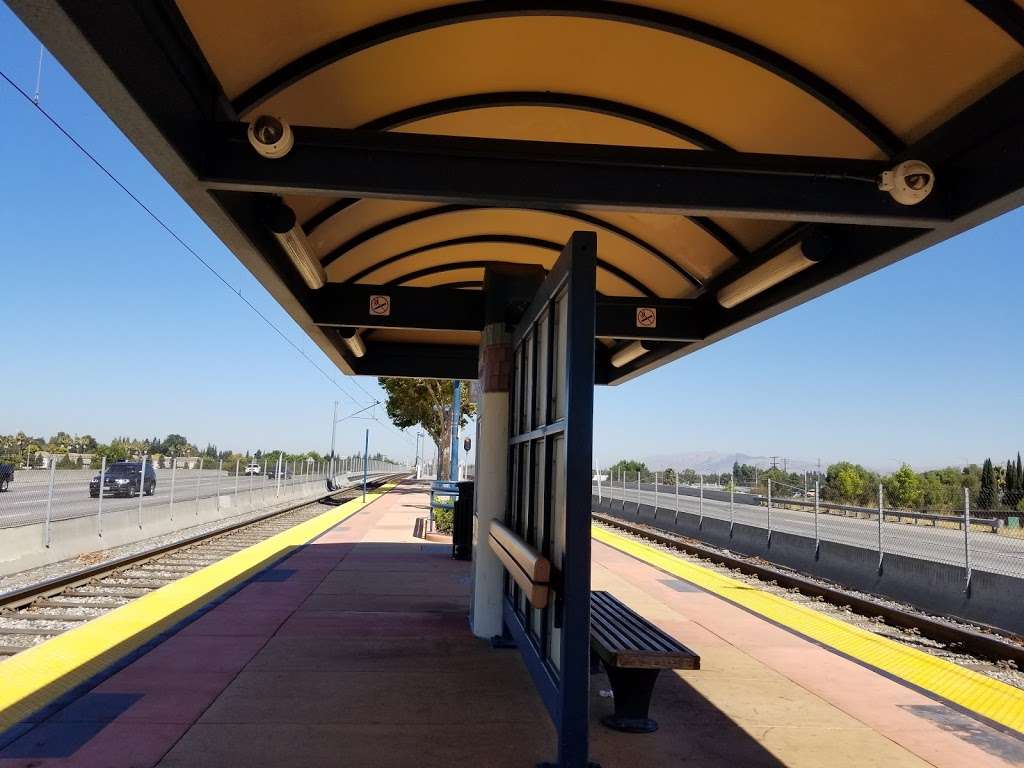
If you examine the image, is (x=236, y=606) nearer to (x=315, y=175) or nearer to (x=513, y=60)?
(x=315, y=175)

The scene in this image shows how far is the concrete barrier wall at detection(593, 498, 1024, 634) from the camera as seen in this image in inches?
357

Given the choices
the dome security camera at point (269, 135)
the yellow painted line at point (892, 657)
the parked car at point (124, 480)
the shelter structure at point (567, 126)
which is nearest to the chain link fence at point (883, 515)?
the yellow painted line at point (892, 657)

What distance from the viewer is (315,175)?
4.37 meters

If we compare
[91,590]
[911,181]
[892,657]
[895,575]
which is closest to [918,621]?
[892,657]

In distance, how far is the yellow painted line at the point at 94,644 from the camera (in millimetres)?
5035

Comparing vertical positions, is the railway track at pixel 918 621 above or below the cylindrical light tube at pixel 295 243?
below

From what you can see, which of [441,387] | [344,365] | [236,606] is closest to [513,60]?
[236,606]

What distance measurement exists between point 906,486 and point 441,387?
925 inches

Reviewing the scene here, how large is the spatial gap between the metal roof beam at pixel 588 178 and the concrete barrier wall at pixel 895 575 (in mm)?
6505

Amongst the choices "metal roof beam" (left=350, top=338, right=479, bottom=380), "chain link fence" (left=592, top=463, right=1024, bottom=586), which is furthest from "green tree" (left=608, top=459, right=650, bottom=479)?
"metal roof beam" (left=350, top=338, right=479, bottom=380)

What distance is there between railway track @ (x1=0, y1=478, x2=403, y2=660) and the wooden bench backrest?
4638mm

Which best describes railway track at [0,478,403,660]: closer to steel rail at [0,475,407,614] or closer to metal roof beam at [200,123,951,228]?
steel rail at [0,475,407,614]

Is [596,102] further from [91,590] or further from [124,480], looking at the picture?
[124,480]

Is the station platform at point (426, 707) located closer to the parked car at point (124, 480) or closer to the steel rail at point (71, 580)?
the steel rail at point (71, 580)
